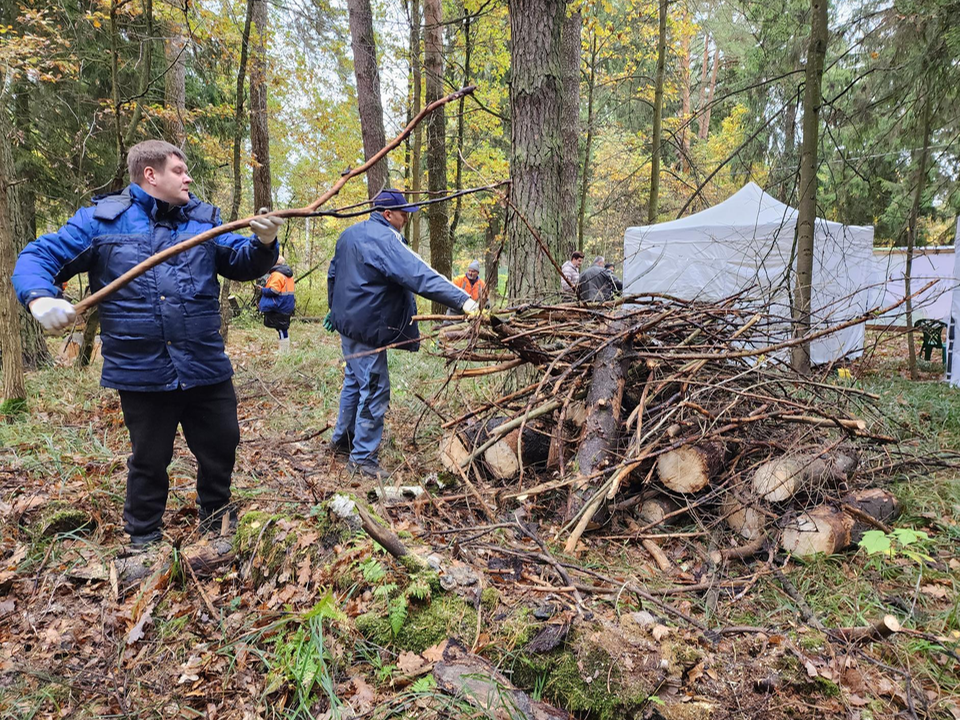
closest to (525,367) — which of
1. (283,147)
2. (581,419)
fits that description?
(581,419)

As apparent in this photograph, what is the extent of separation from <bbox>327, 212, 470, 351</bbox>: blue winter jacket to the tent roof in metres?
6.01

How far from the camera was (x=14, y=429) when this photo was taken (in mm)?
4301

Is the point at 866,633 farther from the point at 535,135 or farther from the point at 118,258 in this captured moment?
the point at 118,258

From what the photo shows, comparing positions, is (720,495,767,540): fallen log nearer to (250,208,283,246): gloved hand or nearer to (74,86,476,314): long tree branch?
(74,86,476,314): long tree branch

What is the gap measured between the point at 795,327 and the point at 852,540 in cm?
167

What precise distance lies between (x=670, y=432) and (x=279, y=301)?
286 inches

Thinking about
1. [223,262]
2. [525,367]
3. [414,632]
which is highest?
[223,262]

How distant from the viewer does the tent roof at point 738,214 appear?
852 centimetres

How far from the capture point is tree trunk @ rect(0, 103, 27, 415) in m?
4.55

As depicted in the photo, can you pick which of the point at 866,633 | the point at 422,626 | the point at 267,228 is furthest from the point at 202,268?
the point at 866,633

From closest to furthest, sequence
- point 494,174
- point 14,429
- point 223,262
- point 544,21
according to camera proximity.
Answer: point 223,262
point 544,21
point 14,429
point 494,174

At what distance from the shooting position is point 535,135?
3.89 meters

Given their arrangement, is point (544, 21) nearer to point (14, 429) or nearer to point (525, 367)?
point (525, 367)

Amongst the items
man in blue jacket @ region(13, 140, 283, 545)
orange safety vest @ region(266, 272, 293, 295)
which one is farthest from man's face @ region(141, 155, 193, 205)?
orange safety vest @ region(266, 272, 293, 295)
